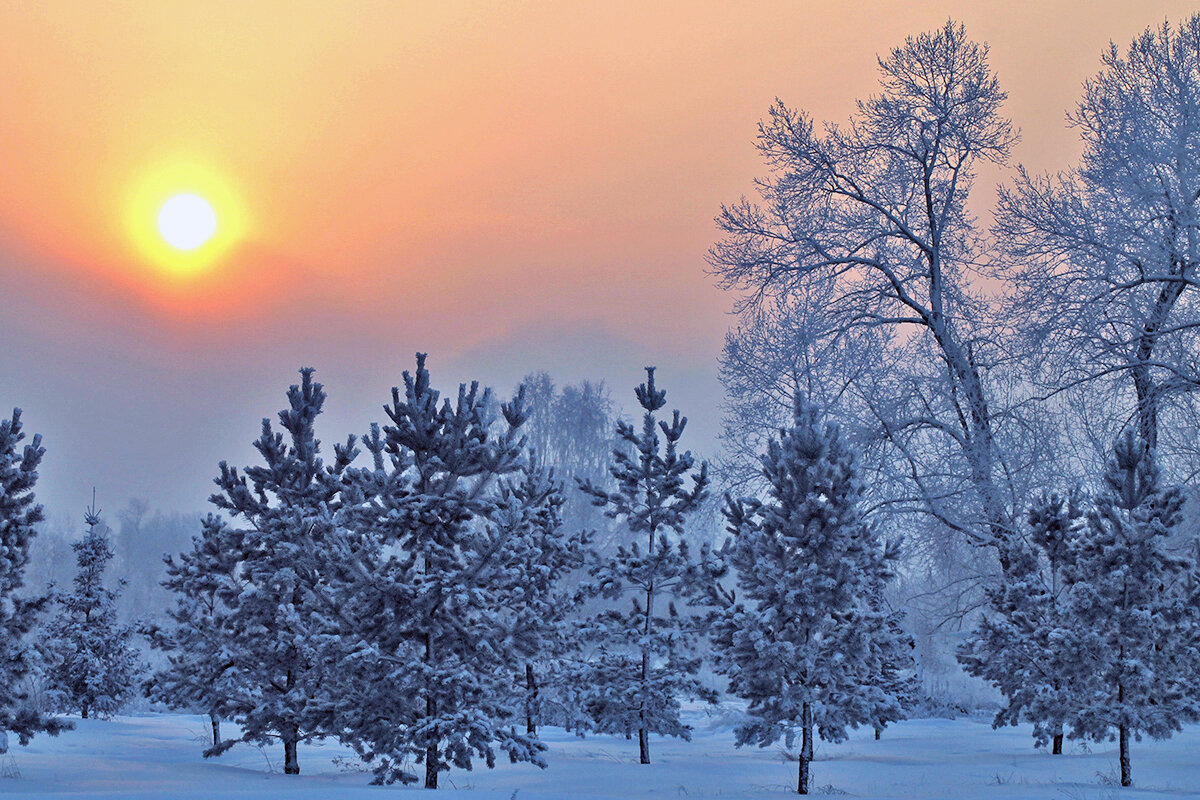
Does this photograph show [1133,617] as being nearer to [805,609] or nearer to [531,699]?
[805,609]

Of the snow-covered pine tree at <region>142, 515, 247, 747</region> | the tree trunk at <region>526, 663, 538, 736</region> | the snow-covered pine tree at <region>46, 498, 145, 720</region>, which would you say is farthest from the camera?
the snow-covered pine tree at <region>46, 498, 145, 720</region>

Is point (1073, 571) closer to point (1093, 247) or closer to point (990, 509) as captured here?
point (990, 509)

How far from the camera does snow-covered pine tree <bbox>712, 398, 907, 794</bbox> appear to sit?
42.8 feet

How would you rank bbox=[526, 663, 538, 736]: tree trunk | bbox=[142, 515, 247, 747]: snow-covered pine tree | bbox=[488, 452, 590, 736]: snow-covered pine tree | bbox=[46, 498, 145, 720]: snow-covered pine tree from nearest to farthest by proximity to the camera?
bbox=[142, 515, 247, 747]: snow-covered pine tree
bbox=[488, 452, 590, 736]: snow-covered pine tree
bbox=[526, 663, 538, 736]: tree trunk
bbox=[46, 498, 145, 720]: snow-covered pine tree

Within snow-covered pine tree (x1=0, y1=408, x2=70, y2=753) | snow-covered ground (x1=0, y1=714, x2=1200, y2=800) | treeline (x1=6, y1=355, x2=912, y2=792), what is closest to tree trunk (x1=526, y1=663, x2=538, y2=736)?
snow-covered ground (x1=0, y1=714, x2=1200, y2=800)

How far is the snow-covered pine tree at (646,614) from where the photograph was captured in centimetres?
1852

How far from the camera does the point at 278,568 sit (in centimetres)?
1620

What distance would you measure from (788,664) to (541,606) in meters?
8.82

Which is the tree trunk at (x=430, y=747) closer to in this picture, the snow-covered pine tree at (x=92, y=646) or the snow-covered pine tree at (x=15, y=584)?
the snow-covered pine tree at (x=15, y=584)

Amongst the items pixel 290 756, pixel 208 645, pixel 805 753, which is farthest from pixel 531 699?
pixel 805 753

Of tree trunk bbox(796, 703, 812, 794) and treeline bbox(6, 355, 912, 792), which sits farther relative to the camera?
tree trunk bbox(796, 703, 812, 794)

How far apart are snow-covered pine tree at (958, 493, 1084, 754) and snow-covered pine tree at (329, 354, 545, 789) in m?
8.67

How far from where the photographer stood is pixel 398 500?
1211 cm

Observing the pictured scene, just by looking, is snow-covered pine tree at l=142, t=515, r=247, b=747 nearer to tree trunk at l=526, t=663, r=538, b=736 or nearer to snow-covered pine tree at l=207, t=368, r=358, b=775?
snow-covered pine tree at l=207, t=368, r=358, b=775
